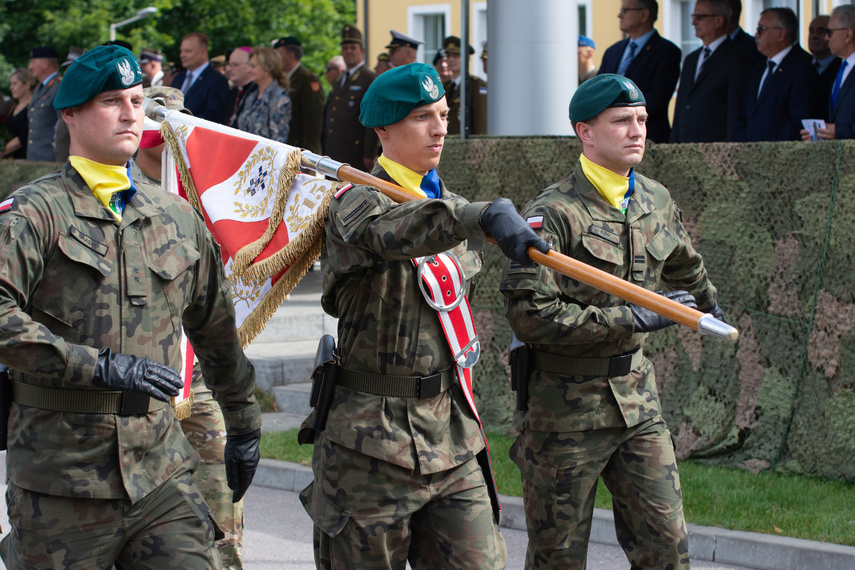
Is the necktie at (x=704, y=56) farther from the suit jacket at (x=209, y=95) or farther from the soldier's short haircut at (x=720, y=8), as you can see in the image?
the suit jacket at (x=209, y=95)

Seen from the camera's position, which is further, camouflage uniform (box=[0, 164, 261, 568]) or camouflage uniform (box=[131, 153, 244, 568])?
camouflage uniform (box=[131, 153, 244, 568])

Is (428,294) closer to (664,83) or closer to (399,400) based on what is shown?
(399,400)

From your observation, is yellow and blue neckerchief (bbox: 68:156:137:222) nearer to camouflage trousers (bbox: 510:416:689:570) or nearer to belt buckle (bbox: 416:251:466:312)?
belt buckle (bbox: 416:251:466:312)

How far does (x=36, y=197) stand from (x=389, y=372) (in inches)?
48.6

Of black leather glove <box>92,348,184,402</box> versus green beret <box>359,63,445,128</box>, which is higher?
green beret <box>359,63,445,128</box>

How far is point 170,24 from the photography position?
41.6m

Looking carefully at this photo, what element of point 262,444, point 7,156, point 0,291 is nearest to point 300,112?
point 262,444

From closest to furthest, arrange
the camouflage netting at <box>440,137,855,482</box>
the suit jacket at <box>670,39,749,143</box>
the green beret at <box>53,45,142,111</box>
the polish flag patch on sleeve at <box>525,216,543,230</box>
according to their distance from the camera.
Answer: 1. the green beret at <box>53,45,142,111</box>
2. the polish flag patch on sleeve at <box>525,216,543,230</box>
3. the camouflage netting at <box>440,137,855,482</box>
4. the suit jacket at <box>670,39,749,143</box>

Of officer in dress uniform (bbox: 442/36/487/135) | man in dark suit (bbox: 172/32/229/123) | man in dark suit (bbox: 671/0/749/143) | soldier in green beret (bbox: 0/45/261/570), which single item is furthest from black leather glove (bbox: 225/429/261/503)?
man in dark suit (bbox: 172/32/229/123)

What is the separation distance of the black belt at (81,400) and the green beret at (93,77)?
2.76 ft

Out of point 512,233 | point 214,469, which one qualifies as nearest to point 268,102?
point 214,469

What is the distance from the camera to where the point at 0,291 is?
3062 mm

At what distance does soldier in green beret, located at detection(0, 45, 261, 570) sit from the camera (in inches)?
124

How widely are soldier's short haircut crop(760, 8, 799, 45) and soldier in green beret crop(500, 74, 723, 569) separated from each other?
4.34 meters
